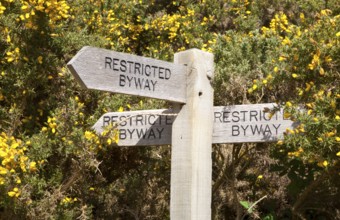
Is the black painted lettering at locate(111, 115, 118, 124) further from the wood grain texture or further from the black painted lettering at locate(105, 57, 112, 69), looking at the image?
the black painted lettering at locate(105, 57, 112, 69)

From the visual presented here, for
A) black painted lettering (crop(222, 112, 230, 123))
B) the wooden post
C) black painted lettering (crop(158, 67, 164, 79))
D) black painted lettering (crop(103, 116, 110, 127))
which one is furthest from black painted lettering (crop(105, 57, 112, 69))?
black painted lettering (crop(103, 116, 110, 127))

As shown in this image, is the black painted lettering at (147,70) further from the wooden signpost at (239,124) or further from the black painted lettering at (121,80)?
the wooden signpost at (239,124)

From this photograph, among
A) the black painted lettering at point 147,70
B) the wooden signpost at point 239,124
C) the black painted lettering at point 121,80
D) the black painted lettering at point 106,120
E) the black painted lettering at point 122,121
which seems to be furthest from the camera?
the black painted lettering at point 106,120

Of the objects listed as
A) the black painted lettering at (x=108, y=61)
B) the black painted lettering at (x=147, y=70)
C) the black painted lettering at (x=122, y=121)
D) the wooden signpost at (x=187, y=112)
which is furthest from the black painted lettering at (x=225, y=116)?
the black painted lettering at (x=108, y=61)

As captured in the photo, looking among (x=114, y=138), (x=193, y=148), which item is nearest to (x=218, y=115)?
(x=193, y=148)

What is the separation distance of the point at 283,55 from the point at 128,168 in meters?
1.75

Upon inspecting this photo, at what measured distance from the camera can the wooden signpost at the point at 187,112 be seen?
2926 millimetres

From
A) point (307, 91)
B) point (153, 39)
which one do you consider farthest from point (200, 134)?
point (153, 39)

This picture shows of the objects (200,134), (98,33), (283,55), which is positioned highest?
(98,33)

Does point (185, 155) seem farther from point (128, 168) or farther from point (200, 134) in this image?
point (128, 168)

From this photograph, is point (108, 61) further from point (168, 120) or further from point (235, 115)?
point (235, 115)

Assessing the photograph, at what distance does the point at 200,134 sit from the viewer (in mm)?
3094

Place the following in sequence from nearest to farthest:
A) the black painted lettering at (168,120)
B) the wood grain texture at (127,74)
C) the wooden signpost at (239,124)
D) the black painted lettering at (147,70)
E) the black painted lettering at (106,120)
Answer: the wood grain texture at (127,74) < the black painted lettering at (147,70) < the wooden signpost at (239,124) < the black painted lettering at (168,120) < the black painted lettering at (106,120)

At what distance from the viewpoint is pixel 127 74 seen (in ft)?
9.82
